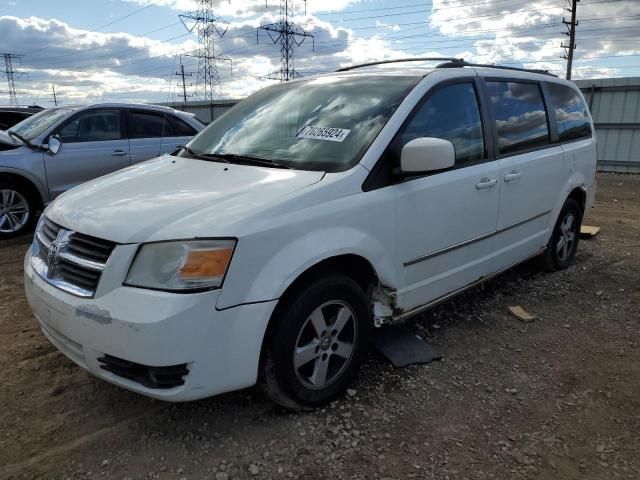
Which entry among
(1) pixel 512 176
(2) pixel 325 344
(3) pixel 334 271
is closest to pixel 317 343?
(2) pixel 325 344

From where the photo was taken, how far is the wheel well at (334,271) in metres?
2.50

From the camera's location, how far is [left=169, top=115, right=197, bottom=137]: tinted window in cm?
765

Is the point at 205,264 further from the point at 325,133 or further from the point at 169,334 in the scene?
the point at 325,133

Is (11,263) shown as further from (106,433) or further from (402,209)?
(402,209)

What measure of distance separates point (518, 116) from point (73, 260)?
3329 mm

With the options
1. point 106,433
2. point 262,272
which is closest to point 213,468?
point 106,433

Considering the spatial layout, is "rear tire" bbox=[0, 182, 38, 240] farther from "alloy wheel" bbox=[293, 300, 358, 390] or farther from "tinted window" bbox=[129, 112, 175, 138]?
"alloy wheel" bbox=[293, 300, 358, 390]

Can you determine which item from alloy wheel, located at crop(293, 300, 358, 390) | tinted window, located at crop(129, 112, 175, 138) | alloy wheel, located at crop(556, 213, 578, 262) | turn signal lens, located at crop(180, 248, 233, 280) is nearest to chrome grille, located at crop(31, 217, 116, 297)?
turn signal lens, located at crop(180, 248, 233, 280)

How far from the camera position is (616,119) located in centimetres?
1342

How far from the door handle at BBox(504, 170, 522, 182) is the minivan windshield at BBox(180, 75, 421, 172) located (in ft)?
3.50

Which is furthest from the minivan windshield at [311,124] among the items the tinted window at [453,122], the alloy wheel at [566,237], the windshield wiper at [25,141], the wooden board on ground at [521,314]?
the windshield wiper at [25,141]

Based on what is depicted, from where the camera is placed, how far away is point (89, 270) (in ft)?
7.86

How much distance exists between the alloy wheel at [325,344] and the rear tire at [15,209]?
5.26 m

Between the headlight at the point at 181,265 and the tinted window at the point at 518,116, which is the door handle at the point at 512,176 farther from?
the headlight at the point at 181,265
